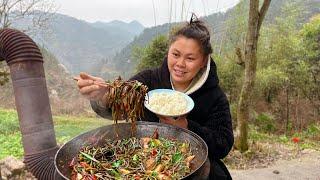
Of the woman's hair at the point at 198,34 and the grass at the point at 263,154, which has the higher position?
the woman's hair at the point at 198,34

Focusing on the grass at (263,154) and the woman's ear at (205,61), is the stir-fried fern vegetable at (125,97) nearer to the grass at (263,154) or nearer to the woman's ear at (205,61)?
the woman's ear at (205,61)

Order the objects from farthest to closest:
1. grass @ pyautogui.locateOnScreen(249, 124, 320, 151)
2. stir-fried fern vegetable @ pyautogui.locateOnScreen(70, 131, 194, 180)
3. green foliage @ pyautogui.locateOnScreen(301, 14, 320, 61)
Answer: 1. green foliage @ pyautogui.locateOnScreen(301, 14, 320, 61)
2. grass @ pyautogui.locateOnScreen(249, 124, 320, 151)
3. stir-fried fern vegetable @ pyautogui.locateOnScreen(70, 131, 194, 180)

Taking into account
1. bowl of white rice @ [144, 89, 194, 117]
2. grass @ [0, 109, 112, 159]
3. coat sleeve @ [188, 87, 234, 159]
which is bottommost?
grass @ [0, 109, 112, 159]

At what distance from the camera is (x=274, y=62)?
66.0 ft

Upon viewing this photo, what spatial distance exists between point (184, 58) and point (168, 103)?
0.38 metres

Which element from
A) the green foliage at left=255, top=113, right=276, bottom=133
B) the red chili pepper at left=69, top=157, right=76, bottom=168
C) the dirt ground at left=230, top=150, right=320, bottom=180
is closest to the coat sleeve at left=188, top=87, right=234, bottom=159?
the red chili pepper at left=69, top=157, right=76, bottom=168

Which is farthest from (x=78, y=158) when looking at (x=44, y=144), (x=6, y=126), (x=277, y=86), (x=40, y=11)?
(x=277, y=86)

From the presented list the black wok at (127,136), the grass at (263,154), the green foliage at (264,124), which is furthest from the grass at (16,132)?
the green foliage at (264,124)

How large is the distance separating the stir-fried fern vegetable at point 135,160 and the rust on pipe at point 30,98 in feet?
1.63

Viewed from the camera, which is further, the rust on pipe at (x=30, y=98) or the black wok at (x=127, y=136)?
the rust on pipe at (x=30, y=98)

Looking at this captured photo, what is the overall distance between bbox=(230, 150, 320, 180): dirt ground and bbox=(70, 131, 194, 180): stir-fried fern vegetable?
5384mm

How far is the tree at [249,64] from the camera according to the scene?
25.0 feet

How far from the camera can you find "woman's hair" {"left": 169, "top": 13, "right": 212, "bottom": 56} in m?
2.67

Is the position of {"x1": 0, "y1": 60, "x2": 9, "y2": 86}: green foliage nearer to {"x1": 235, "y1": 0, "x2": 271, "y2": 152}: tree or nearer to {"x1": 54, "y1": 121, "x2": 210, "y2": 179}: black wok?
{"x1": 235, "y1": 0, "x2": 271, "y2": 152}: tree
